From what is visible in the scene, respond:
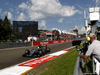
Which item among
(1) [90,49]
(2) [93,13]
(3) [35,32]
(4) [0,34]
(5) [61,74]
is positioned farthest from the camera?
(4) [0,34]

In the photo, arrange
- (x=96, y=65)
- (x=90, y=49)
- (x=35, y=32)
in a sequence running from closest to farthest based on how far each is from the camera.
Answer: (x=96, y=65) < (x=90, y=49) < (x=35, y=32)

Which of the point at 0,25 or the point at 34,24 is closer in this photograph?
the point at 34,24

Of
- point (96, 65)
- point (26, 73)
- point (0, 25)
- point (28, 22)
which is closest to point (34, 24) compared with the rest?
point (28, 22)

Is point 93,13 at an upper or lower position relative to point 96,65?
upper

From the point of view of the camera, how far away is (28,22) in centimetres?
3891

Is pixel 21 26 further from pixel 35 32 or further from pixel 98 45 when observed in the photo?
pixel 98 45

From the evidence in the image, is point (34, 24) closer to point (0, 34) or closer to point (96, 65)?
point (0, 34)

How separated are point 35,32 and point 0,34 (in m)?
20.9

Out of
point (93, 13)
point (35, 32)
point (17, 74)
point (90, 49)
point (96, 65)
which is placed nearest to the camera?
point (96, 65)

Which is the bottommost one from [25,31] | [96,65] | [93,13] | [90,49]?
[96,65]

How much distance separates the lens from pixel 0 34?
50.2 meters

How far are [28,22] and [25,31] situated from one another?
324 centimetres

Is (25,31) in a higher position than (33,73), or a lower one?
higher

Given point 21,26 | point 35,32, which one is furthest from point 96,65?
point 21,26
